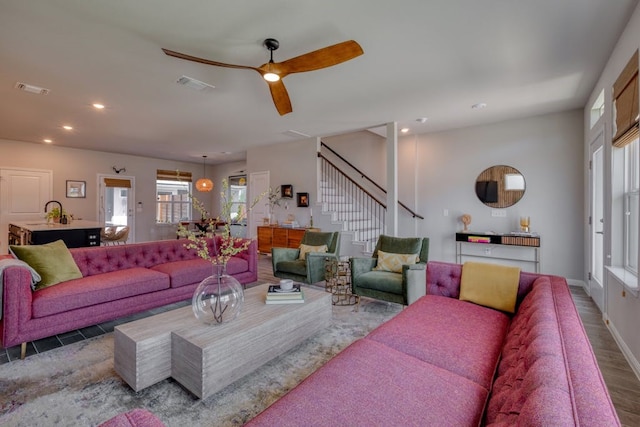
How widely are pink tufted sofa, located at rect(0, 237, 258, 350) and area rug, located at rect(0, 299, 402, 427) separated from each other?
264 mm

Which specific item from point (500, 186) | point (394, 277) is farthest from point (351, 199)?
point (394, 277)

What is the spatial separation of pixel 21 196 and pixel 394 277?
8.65m

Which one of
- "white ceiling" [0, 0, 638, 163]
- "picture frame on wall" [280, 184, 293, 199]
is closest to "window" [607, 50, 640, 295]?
"white ceiling" [0, 0, 638, 163]

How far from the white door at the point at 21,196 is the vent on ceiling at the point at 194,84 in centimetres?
618

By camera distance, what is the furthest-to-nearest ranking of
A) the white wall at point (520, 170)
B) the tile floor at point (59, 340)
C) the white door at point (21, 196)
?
the white door at point (21, 196) → the white wall at point (520, 170) → the tile floor at point (59, 340)

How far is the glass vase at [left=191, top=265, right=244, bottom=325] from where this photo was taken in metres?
2.28

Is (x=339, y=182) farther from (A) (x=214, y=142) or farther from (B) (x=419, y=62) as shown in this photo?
(B) (x=419, y=62)

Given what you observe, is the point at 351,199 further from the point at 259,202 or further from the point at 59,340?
the point at 59,340

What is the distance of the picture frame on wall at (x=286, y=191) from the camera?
7246 mm

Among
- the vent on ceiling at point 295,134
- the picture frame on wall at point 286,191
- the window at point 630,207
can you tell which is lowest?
the window at point 630,207

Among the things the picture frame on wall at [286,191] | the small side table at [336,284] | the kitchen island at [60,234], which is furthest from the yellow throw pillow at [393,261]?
the kitchen island at [60,234]

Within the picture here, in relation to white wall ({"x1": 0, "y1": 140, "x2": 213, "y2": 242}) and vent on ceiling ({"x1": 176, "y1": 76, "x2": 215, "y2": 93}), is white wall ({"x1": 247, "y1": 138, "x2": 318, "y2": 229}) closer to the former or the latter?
vent on ceiling ({"x1": 176, "y1": 76, "x2": 215, "y2": 93})

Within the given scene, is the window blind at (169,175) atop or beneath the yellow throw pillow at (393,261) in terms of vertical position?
atop

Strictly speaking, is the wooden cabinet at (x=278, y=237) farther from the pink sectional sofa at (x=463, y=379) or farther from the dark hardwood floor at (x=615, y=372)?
the pink sectional sofa at (x=463, y=379)
